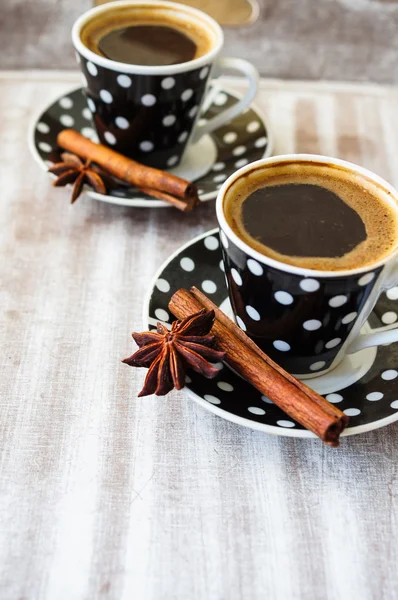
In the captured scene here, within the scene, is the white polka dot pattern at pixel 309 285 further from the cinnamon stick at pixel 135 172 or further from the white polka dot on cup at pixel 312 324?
the cinnamon stick at pixel 135 172

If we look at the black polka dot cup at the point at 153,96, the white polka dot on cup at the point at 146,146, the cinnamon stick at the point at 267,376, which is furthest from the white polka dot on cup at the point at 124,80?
the cinnamon stick at the point at 267,376

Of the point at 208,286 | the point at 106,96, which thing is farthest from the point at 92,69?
the point at 208,286

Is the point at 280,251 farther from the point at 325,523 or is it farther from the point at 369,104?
the point at 369,104

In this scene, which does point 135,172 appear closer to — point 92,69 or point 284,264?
point 92,69

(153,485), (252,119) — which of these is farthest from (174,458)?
(252,119)

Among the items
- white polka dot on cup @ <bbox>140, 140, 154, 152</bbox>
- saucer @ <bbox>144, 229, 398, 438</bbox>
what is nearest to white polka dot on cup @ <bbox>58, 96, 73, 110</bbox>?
white polka dot on cup @ <bbox>140, 140, 154, 152</bbox>

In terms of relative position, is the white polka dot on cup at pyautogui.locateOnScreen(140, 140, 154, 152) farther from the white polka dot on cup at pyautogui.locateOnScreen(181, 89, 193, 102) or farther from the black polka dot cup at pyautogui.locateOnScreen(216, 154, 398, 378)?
the black polka dot cup at pyautogui.locateOnScreen(216, 154, 398, 378)
